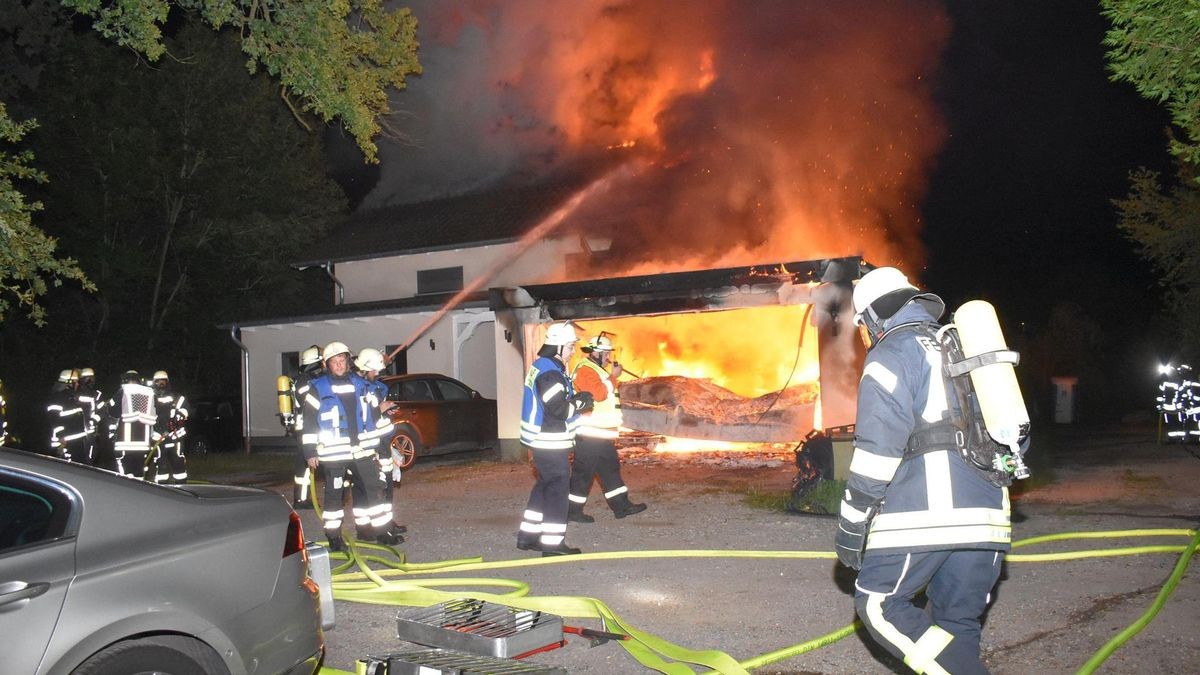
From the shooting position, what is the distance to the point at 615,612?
6.11 metres

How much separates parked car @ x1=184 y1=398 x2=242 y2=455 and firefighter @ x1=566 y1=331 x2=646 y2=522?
47.0ft

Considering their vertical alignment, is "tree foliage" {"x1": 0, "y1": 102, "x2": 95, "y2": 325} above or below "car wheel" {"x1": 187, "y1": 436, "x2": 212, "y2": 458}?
above

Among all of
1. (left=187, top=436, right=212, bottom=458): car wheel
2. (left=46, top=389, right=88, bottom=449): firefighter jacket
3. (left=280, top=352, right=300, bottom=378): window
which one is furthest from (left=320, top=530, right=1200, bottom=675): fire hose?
(left=280, top=352, right=300, bottom=378): window

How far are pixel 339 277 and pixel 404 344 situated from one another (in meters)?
4.75

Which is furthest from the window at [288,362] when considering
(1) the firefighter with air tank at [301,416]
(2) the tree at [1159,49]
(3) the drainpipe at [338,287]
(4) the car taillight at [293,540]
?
(2) the tree at [1159,49]

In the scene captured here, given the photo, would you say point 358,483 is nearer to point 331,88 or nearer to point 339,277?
point 331,88

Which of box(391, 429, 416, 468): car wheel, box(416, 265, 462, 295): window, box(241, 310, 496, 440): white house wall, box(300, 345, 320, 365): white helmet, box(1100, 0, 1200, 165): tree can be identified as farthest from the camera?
box(416, 265, 462, 295): window

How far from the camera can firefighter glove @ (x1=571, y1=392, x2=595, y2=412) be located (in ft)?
25.9

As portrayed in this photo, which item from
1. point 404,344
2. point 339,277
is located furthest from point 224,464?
point 339,277

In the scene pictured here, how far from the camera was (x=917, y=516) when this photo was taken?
3572 mm

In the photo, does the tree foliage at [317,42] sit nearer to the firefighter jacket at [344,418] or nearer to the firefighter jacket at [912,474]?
the firefighter jacket at [344,418]

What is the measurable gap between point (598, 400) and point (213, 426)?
1505cm

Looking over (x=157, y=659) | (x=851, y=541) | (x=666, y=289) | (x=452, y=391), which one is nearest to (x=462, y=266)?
(x=452, y=391)

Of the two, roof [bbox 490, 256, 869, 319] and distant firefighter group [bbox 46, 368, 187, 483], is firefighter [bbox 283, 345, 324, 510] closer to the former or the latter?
distant firefighter group [bbox 46, 368, 187, 483]
